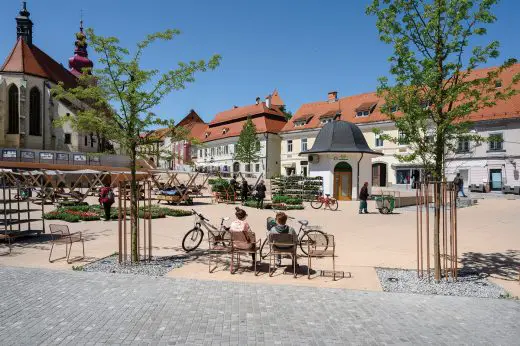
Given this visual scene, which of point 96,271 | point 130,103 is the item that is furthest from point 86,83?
point 96,271

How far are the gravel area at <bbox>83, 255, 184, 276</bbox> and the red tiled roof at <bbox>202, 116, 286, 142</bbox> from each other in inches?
2057

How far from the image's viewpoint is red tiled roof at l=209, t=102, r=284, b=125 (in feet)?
214

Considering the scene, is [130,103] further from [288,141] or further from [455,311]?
[288,141]

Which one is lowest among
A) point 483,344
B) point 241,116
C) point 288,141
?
point 483,344

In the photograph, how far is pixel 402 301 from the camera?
682cm

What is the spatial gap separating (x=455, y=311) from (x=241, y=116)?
62.9 metres

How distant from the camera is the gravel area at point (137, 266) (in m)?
8.52

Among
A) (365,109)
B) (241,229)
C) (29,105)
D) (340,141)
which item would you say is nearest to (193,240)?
(241,229)

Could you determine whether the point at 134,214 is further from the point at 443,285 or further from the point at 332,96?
the point at 332,96

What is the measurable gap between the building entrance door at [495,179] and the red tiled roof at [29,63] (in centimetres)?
4937

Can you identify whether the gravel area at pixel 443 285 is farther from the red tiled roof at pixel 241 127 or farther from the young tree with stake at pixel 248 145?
the red tiled roof at pixel 241 127

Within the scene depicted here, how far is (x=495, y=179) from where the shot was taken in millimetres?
40719

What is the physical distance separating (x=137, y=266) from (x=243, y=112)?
6221 cm

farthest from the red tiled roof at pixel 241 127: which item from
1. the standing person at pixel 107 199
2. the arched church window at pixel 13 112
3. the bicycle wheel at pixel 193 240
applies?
Answer: the bicycle wheel at pixel 193 240
